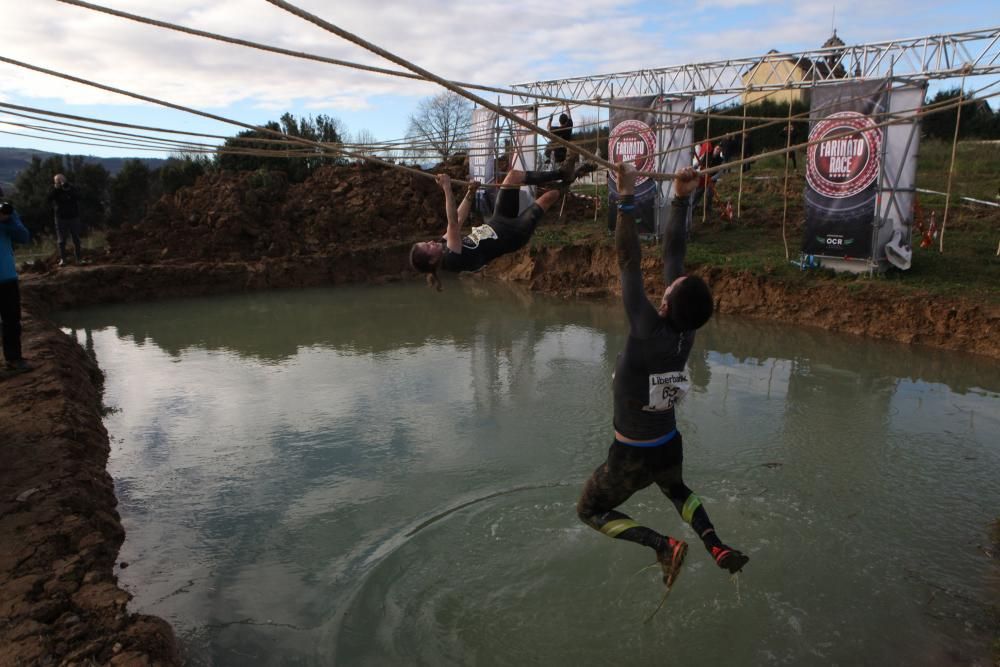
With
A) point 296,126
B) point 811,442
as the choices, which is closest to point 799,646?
point 811,442

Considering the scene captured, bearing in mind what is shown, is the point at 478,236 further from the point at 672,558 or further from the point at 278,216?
the point at 278,216

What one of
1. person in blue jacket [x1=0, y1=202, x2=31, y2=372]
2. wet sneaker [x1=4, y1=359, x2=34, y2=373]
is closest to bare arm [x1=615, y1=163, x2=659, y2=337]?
person in blue jacket [x1=0, y1=202, x2=31, y2=372]

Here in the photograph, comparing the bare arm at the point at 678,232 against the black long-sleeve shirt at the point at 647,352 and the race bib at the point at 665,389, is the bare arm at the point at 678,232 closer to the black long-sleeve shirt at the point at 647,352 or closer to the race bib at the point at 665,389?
the black long-sleeve shirt at the point at 647,352

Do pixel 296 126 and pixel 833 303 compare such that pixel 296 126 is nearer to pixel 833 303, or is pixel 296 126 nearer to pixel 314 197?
pixel 314 197

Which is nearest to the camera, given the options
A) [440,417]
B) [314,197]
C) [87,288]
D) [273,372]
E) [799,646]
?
[799,646]

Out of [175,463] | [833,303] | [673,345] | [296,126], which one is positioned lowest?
[175,463]

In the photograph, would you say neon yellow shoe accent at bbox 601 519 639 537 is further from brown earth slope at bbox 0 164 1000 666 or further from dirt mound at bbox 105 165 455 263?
dirt mound at bbox 105 165 455 263

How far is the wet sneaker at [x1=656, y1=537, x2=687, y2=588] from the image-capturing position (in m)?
3.55

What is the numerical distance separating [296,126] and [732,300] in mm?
22147

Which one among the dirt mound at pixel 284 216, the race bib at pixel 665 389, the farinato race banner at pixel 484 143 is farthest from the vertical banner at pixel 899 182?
the farinato race banner at pixel 484 143

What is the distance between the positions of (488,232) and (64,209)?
48.5ft

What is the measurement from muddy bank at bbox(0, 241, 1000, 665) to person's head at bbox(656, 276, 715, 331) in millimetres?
3114

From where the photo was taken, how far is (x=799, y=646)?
3.76m

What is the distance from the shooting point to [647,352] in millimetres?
3496
